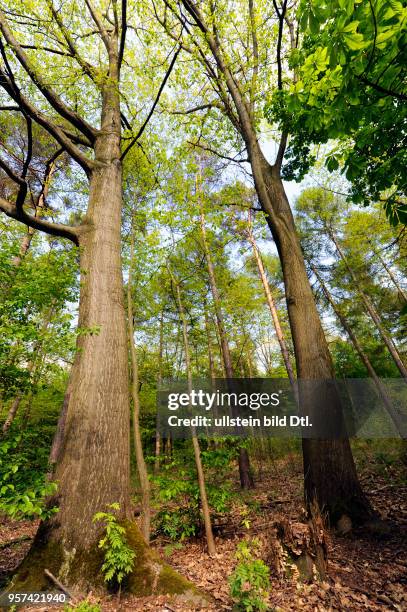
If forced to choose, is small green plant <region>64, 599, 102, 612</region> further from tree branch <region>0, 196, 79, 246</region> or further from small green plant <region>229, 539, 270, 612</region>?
tree branch <region>0, 196, 79, 246</region>

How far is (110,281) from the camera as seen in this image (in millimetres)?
3775

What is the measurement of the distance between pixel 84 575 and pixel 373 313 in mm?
12212

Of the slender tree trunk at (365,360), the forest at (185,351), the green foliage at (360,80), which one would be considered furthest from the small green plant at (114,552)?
the slender tree trunk at (365,360)

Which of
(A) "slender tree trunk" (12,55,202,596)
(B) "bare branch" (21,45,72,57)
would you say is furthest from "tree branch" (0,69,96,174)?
(B) "bare branch" (21,45,72,57)

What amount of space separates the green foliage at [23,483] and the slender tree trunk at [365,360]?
38.0 ft

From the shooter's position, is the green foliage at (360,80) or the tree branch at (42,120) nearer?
the green foliage at (360,80)

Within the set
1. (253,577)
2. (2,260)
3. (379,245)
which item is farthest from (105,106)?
(379,245)

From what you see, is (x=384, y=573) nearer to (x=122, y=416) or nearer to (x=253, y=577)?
(x=253, y=577)

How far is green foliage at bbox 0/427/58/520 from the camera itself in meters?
1.97

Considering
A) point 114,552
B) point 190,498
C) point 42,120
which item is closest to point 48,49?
point 42,120

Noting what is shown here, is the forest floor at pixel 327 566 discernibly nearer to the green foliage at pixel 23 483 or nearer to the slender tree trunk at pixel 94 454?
the slender tree trunk at pixel 94 454

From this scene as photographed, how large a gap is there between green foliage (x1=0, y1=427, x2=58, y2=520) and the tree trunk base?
0.32 metres

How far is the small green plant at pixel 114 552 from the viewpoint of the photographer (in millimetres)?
2283

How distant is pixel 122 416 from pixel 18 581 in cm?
145
